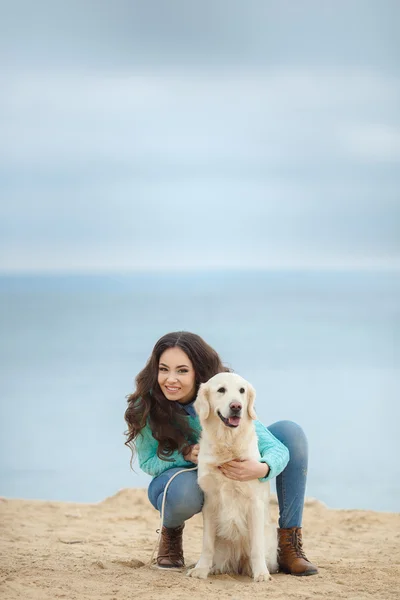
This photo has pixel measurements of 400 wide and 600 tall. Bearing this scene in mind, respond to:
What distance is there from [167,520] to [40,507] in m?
2.69

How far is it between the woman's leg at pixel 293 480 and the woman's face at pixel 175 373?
0.52 m

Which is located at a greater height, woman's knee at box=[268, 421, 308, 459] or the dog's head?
the dog's head

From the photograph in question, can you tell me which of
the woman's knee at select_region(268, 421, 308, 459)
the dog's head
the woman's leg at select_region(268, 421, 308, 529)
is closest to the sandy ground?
the woman's leg at select_region(268, 421, 308, 529)

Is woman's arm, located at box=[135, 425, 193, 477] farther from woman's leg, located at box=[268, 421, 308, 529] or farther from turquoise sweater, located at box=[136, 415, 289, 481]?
woman's leg, located at box=[268, 421, 308, 529]

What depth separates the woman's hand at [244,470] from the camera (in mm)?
3605

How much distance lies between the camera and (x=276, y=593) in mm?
3383

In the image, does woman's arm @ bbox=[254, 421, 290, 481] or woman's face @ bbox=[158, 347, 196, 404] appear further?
woman's face @ bbox=[158, 347, 196, 404]

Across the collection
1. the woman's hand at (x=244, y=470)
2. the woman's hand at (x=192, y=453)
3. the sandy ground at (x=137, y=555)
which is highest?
the woman's hand at (x=192, y=453)

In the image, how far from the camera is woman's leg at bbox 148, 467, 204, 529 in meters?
3.72

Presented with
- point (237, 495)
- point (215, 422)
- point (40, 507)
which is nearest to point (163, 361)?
point (215, 422)

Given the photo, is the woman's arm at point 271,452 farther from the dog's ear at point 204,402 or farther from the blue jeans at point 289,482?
the dog's ear at point 204,402

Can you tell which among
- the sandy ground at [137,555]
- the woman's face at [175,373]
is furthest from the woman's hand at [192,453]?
the sandy ground at [137,555]

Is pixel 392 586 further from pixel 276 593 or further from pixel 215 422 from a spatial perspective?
pixel 215 422

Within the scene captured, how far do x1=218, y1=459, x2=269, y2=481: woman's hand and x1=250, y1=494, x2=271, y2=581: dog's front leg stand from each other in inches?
4.6
